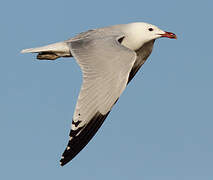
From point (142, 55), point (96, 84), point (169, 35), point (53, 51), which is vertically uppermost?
point (169, 35)

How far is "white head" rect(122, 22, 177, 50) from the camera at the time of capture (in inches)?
457

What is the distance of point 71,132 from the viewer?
29.5 feet

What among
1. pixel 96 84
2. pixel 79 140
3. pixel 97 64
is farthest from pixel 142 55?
pixel 79 140

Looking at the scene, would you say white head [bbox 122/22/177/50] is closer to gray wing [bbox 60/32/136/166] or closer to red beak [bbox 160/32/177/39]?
red beak [bbox 160/32/177/39]

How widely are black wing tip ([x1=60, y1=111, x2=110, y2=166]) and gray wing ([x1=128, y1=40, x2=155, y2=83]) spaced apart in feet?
11.6

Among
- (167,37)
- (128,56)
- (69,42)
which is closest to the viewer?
(128,56)

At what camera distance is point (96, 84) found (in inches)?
370

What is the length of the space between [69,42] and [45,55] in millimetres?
880

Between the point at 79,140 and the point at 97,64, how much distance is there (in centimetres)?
140

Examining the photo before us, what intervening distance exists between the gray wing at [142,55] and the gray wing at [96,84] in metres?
1.92

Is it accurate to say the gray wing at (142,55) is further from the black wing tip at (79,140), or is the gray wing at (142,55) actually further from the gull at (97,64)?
the black wing tip at (79,140)

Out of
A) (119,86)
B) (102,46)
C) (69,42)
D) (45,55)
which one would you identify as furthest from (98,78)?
(45,55)

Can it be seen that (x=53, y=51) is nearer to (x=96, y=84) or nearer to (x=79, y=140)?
(x=96, y=84)

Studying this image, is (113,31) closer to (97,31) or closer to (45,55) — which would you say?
(97,31)
